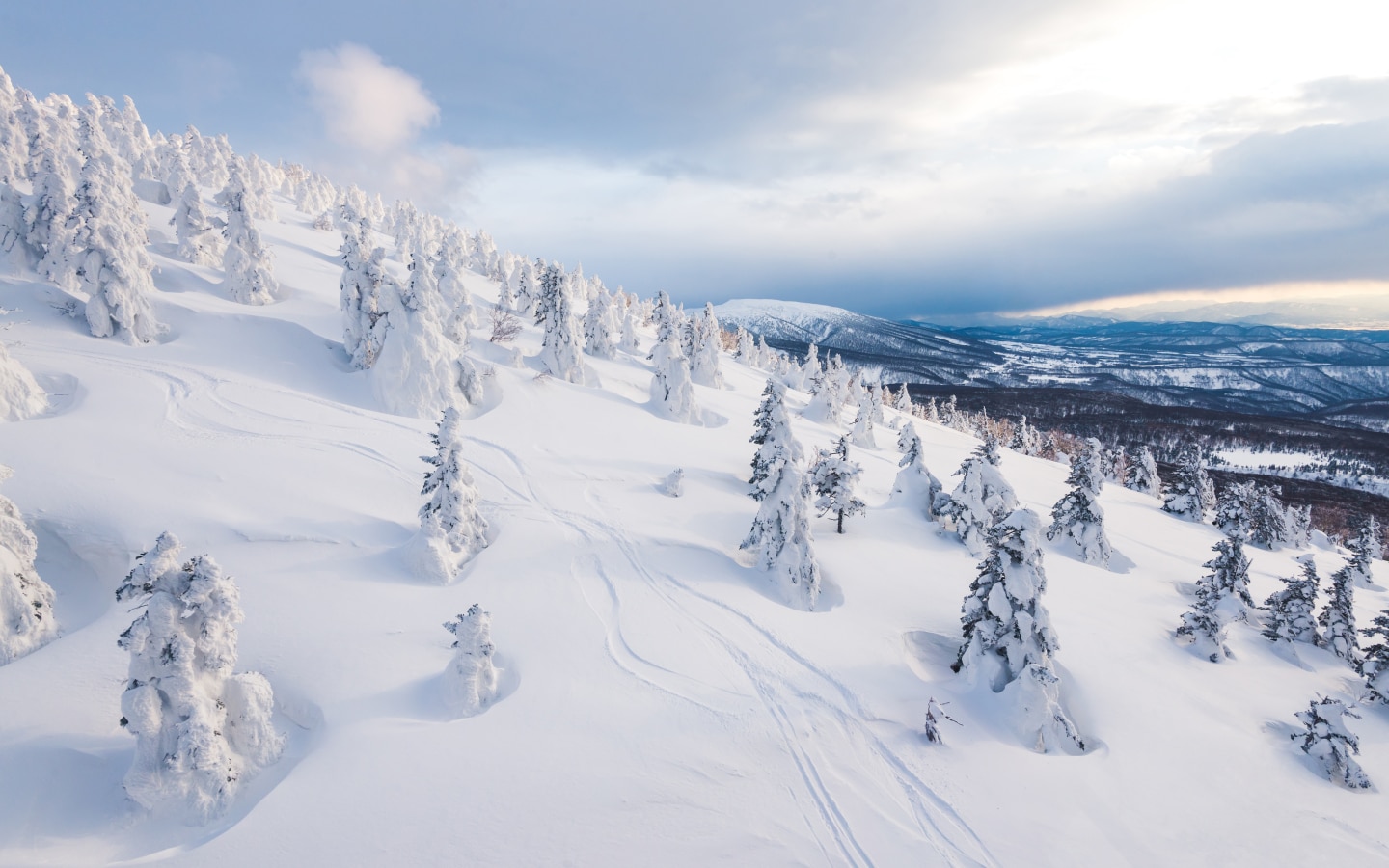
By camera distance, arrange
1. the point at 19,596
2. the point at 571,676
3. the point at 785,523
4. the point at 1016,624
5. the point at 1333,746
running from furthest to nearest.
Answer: the point at 785,523, the point at 1016,624, the point at 1333,746, the point at 571,676, the point at 19,596

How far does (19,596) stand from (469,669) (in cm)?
1025

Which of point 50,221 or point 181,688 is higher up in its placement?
point 50,221

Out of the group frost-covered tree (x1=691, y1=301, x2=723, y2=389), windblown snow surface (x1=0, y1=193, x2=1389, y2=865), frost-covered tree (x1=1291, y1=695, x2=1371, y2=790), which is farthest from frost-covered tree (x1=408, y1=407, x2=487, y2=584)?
frost-covered tree (x1=691, y1=301, x2=723, y2=389)

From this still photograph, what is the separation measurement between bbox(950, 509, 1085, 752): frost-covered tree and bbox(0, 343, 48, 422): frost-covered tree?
3461cm

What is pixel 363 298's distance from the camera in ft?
107

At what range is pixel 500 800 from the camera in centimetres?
1002

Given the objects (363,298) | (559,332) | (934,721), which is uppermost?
(363,298)

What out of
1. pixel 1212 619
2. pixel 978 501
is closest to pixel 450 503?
pixel 978 501

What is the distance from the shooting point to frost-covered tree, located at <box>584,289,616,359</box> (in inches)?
2320

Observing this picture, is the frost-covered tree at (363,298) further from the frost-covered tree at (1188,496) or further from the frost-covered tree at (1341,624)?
the frost-covered tree at (1188,496)

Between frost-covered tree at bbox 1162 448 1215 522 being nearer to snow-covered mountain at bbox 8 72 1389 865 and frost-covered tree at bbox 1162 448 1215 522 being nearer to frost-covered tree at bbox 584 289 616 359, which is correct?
snow-covered mountain at bbox 8 72 1389 865

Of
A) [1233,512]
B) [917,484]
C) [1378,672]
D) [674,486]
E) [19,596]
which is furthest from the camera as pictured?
[1233,512]

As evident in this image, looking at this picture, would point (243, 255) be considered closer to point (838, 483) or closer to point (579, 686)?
point (579, 686)

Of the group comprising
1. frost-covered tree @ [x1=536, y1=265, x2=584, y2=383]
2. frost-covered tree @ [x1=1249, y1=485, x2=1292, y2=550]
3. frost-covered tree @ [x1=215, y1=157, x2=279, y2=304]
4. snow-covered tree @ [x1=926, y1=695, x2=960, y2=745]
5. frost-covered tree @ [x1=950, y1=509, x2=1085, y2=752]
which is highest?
frost-covered tree @ [x1=215, y1=157, x2=279, y2=304]
